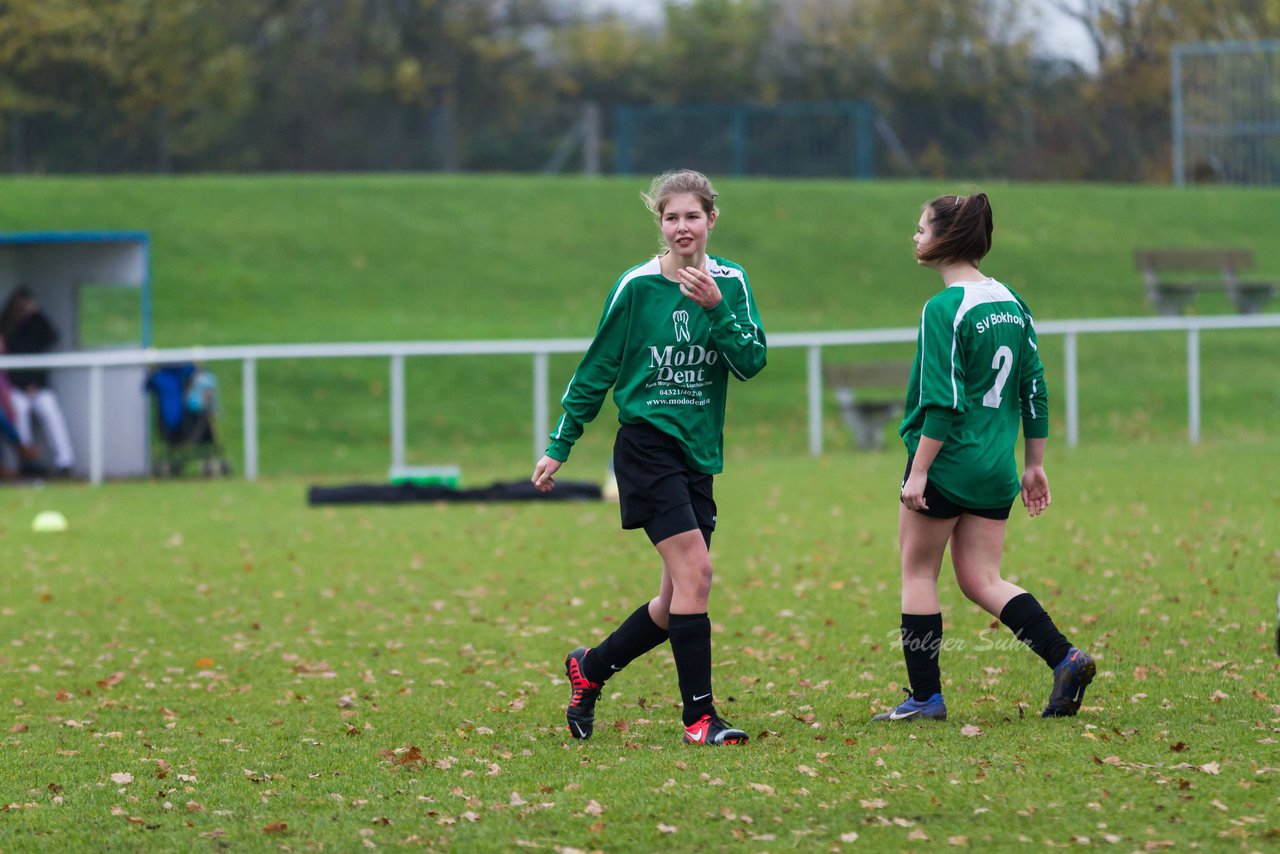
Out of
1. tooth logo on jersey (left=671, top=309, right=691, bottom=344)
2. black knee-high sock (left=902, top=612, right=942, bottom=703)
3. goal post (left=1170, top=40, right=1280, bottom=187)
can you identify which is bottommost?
black knee-high sock (left=902, top=612, right=942, bottom=703)

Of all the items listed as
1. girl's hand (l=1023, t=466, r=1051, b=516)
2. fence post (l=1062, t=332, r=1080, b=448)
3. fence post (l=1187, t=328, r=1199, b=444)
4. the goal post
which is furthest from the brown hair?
the goal post

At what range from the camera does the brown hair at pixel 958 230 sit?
570 cm

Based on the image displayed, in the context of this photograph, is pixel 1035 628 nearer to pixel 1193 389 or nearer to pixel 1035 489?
pixel 1035 489

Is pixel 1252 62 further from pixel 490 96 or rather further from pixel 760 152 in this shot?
pixel 490 96

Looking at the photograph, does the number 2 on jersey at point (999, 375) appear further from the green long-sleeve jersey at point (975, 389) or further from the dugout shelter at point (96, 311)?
the dugout shelter at point (96, 311)

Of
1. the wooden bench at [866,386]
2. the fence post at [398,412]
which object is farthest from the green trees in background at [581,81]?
the wooden bench at [866,386]

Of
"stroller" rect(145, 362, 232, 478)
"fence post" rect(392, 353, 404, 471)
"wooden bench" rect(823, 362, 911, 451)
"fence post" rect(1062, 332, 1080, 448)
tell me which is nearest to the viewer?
"fence post" rect(392, 353, 404, 471)

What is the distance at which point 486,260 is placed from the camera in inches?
1117

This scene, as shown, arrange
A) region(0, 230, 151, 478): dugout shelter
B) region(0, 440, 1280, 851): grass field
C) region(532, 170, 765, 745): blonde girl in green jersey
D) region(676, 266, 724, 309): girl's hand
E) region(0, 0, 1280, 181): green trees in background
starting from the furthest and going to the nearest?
region(0, 0, 1280, 181): green trees in background < region(0, 230, 151, 478): dugout shelter < region(532, 170, 765, 745): blonde girl in green jersey < region(676, 266, 724, 309): girl's hand < region(0, 440, 1280, 851): grass field

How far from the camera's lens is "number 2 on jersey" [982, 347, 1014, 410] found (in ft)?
18.5

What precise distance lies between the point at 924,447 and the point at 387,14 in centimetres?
3948

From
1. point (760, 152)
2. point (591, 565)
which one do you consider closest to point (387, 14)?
point (760, 152)

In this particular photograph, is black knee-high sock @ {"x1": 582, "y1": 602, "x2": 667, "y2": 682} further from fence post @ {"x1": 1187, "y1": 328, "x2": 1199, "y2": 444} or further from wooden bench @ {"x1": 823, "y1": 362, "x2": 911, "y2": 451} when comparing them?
fence post @ {"x1": 1187, "y1": 328, "x2": 1199, "y2": 444}

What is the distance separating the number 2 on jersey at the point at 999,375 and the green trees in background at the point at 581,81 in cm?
3284
